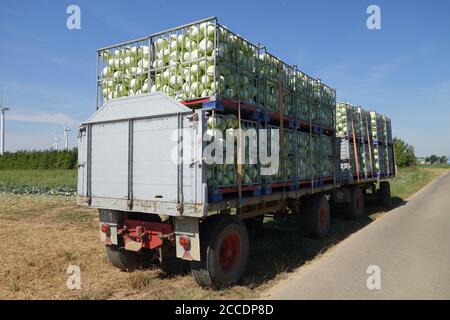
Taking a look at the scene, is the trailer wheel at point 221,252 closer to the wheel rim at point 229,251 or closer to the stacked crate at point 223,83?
the wheel rim at point 229,251

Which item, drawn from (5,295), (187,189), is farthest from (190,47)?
(5,295)

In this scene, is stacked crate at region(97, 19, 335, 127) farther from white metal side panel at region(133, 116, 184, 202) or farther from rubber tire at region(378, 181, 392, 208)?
rubber tire at region(378, 181, 392, 208)

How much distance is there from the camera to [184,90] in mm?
5523

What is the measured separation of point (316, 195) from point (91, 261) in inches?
201

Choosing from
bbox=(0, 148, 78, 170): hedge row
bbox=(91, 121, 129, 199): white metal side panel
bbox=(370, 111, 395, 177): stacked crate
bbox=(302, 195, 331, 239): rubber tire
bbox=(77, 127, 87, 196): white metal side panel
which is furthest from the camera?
bbox=(0, 148, 78, 170): hedge row

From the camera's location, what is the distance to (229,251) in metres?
5.30

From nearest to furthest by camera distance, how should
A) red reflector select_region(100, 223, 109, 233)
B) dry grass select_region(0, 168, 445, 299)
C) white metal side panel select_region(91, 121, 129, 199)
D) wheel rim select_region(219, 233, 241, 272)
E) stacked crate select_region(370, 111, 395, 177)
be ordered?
1. dry grass select_region(0, 168, 445, 299)
2. wheel rim select_region(219, 233, 241, 272)
3. white metal side panel select_region(91, 121, 129, 199)
4. red reflector select_region(100, 223, 109, 233)
5. stacked crate select_region(370, 111, 395, 177)

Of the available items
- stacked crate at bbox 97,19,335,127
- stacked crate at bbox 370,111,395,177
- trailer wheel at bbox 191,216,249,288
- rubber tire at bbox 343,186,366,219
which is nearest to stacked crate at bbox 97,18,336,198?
stacked crate at bbox 97,19,335,127

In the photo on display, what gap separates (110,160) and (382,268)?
4.81m

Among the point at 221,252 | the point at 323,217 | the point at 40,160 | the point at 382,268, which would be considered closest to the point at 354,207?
the point at 323,217

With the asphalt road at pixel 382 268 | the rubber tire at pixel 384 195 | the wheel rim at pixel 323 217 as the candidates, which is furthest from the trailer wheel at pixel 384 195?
the wheel rim at pixel 323 217

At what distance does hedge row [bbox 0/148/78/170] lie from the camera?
5091 centimetres

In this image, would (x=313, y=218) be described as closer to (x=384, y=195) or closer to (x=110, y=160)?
(x=110, y=160)

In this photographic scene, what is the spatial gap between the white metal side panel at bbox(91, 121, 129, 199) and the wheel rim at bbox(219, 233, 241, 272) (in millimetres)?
1642
